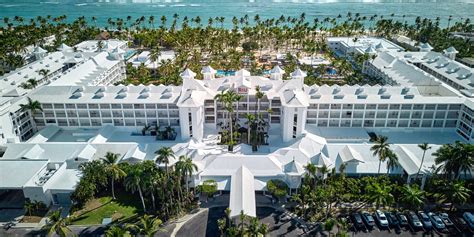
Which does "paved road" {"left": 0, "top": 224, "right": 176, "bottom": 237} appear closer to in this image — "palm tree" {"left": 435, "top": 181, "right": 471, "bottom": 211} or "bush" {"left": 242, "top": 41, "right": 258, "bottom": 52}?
"palm tree" {"left": 435, "top": 181, "right": 471, "bottom": 211}

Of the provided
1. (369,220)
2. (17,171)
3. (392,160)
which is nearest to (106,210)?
(17,171)

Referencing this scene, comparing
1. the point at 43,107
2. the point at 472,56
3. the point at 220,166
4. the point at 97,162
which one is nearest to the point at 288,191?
the point at 220,166

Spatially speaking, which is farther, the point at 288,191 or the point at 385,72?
the point at 385,72

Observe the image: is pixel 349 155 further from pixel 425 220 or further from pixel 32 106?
pixel 32 106

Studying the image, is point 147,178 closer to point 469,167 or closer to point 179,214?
point 179,214

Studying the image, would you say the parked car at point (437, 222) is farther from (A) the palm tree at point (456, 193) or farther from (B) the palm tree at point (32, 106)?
(B) the palm tree at point (32, 106)

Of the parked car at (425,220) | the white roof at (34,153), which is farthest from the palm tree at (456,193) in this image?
the white roof at (34,153)
